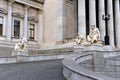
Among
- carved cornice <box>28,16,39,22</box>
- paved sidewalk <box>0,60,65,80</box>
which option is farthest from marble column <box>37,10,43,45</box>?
paved sidewalk <box>0,60,65,80</box>

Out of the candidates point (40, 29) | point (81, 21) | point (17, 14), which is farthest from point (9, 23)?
point (81, 21)

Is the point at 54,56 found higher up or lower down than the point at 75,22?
lower down

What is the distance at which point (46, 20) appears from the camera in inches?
1663

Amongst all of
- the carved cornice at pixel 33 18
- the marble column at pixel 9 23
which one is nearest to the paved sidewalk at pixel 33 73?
the marble column at pixel 9 23

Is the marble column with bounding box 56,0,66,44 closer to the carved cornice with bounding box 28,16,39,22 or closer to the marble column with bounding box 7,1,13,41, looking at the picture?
the carved cornice with bounding box 28,16,39,22

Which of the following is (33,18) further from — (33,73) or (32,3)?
(33,73)

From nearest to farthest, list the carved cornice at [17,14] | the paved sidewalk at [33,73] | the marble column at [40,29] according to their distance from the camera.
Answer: the paved sidewalk at [33,73], the carved cornice at [17,14], the marble column at [40,29]

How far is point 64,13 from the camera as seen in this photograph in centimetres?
4034

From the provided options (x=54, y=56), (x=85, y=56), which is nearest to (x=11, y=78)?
(x=85, y=56)

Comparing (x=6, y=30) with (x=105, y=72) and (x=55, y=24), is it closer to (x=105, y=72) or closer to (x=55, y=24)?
(x=55, y=24)

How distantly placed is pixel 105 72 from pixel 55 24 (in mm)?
22326

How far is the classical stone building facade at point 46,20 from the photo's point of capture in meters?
37.0

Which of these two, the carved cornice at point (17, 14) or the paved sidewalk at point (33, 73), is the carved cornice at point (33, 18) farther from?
the paved sidewalk at point (33, 73)

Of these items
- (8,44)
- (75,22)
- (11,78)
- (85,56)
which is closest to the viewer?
(11,78)
